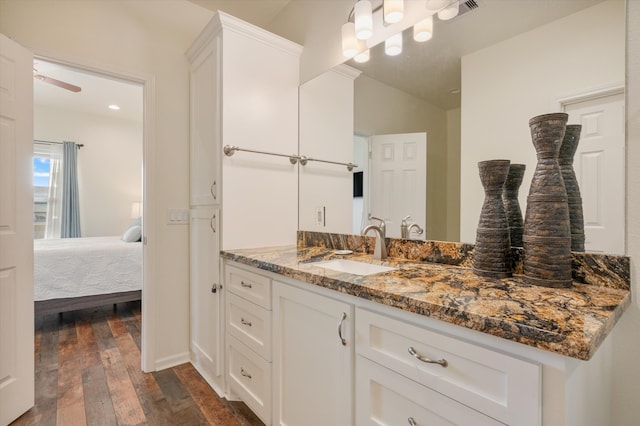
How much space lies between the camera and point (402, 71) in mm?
1686

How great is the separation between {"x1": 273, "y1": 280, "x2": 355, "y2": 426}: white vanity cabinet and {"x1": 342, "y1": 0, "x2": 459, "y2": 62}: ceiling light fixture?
1.37 meters

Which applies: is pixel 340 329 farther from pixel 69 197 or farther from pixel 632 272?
pixel 69 197

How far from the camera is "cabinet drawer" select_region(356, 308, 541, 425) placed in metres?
0.66

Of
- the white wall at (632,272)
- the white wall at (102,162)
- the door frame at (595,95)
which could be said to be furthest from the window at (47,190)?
the white wall at (632,272)

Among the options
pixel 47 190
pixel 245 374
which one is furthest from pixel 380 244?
pixel 47 190

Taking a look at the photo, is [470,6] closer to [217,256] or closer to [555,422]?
[555,422]

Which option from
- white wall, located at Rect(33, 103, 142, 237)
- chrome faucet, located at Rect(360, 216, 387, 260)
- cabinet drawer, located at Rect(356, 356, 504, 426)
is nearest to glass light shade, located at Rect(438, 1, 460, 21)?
chrome faucet, located at Rect(360, 216, 387, 260)

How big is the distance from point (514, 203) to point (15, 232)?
2.41 meters

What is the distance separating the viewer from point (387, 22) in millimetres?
1646

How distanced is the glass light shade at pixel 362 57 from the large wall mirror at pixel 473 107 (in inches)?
1.4

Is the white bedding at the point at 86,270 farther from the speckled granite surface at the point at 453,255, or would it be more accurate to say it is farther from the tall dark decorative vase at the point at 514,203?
the tall dark decorative vase at the point at 514,203

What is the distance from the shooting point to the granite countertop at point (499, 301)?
63 centimetres

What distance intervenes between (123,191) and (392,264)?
5630 millimetres

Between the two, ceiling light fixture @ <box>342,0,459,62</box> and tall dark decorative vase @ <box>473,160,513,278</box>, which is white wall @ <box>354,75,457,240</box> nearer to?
ceiling light fixture @ <box>342,0,459,62</box>
